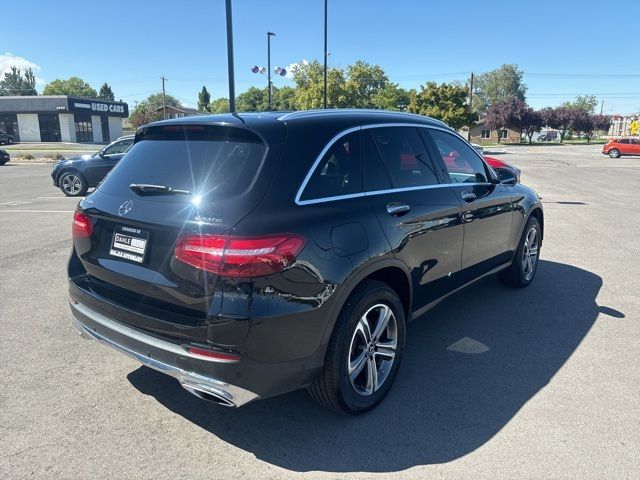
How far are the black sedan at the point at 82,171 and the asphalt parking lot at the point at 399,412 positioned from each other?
930 cm

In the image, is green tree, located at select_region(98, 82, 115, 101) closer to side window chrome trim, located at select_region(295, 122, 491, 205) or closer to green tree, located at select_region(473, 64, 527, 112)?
green tree, located at select_region(473, 64, 527, 112)

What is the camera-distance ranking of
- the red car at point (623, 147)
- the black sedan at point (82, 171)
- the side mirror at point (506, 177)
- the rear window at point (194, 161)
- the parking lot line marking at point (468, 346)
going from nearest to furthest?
Result: the rear window at point (194, 161) < the parking lot line marking at point (468, 346) < the side mirror at point (506, 177) < the black sedan at point (82, 171) < the red car at point (623, 147)

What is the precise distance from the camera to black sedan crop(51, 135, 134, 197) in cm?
1351

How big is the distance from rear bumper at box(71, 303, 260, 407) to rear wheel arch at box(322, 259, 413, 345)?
0.58 meters

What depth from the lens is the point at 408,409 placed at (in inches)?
125

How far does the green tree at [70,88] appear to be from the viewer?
5017 inches

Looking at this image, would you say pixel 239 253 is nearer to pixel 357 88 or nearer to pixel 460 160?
pixel 460 160

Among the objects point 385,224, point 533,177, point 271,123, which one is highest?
point 271,123

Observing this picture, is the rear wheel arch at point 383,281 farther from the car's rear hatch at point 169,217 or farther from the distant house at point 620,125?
the distant house at point 620,125

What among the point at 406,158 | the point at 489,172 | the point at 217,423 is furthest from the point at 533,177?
the point at 217,423

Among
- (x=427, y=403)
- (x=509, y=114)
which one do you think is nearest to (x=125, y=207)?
(x=427, y=403)

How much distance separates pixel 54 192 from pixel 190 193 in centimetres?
Result: 1422

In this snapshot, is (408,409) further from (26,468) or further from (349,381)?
(26,468)

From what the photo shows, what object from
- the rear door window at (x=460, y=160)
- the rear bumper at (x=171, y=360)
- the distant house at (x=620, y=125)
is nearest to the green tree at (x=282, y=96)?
the rear door window at (x=460, y=160)
